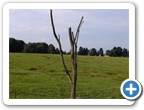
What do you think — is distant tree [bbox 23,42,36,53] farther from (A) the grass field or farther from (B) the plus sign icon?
(B) the plus sign icon

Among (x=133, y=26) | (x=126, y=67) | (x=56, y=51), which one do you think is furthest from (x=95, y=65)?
(x=133, y=26)

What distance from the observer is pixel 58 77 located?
8656mm

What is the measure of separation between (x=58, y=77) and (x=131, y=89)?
629 centimetres

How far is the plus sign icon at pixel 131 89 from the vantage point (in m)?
2.58

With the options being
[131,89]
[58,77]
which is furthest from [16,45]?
[131,89]

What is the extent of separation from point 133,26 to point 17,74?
22.4 feet

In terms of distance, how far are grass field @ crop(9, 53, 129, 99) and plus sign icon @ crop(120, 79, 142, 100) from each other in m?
3.39

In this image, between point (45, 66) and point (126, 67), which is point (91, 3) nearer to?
point (45, 66)

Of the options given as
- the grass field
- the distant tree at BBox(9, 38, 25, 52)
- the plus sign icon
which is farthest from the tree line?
the plus sign icon

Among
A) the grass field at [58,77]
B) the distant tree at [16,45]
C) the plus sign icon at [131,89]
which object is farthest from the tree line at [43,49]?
the plus sign icon at [131,89]

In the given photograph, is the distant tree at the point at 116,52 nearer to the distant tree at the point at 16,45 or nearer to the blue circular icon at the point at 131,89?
the distant tree at the point at 16,45

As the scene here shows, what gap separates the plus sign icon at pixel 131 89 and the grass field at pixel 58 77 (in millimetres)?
3394

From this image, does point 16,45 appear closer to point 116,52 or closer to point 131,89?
point 116,52

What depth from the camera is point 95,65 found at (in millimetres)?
11516
